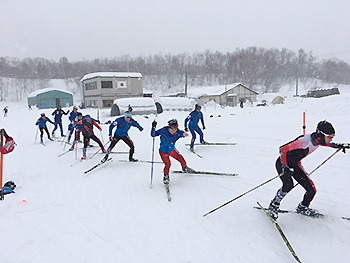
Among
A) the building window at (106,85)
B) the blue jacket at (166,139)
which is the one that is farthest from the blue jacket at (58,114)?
the building window at (106,85)

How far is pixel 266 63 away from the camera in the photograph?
69.9 meters

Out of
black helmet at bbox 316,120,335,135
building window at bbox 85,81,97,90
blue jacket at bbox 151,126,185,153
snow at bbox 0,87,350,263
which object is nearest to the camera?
snow at bbox 0,87,350,263

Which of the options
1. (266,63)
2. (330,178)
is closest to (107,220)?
(330,178)

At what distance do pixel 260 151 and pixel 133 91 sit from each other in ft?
109

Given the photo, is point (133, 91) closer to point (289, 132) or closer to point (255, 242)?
point (289, 132)

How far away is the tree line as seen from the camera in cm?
6925

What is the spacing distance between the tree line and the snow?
6498 cm

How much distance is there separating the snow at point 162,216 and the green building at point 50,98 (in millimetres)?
41056

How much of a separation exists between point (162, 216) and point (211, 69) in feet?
263

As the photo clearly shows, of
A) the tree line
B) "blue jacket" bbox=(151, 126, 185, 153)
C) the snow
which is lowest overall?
the snow

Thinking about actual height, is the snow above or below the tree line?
below

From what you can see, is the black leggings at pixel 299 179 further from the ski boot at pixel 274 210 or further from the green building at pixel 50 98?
the green building at pixel 50 98

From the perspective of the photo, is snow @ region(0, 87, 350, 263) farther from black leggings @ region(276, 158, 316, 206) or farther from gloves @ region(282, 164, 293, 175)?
gloves @ region(282, 164, 293, 175)

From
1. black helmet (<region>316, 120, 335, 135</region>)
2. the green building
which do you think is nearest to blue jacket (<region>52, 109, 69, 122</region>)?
black helmet (<region>316, 120, 335, 135</region>)
